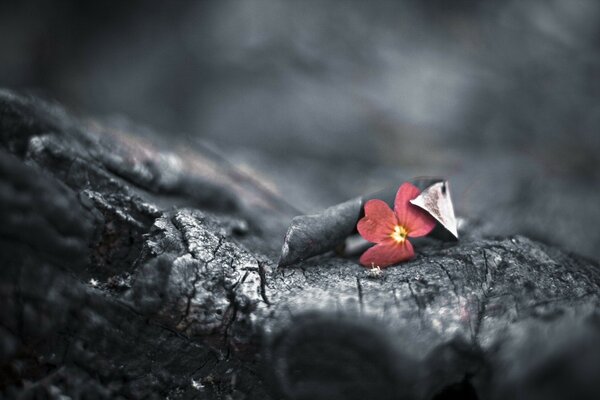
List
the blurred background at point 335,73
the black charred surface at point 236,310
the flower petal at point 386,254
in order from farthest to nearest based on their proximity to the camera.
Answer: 1. the blurred background at point 335,73
2. the flower petal at point 386,254
3. the black charred surface at point 236,310

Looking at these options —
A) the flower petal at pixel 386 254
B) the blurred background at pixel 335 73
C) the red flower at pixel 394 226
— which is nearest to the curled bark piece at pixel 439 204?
the red flower at pixel 394 226

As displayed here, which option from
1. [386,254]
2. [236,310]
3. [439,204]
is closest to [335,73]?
[439,204]

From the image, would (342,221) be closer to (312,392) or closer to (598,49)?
(312,392)

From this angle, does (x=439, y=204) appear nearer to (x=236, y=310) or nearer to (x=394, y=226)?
(x=394, y=226)

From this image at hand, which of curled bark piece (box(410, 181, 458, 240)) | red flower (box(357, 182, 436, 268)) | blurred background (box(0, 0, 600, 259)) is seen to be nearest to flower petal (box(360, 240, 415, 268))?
red flower (box(357, 182, 436, 268))

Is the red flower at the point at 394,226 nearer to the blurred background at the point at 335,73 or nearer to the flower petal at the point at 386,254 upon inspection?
the flower petal at the point at 386,254

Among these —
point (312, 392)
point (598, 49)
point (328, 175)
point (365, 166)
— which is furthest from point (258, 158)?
point (598, 49)
